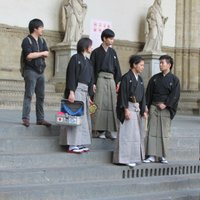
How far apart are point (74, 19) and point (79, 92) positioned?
786 cm

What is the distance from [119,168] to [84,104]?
3.20 feet

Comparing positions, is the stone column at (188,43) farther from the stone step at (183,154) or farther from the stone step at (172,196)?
the stone step at (172,196)

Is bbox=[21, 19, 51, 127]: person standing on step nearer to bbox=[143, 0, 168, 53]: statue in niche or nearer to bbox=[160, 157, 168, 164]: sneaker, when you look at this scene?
bbox=[160, 157, 168, 164]: sneaker

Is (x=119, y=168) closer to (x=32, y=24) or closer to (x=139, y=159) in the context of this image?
(x=139, y=159)

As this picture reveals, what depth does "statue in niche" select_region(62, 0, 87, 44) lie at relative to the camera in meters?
14.7

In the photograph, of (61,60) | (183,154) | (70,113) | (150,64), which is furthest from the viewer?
(150,64)

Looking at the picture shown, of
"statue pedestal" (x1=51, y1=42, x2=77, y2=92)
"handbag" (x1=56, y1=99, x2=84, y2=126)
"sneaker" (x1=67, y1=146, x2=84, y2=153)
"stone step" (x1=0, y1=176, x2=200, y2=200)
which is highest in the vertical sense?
"statue pedestal" (x1=51, y1=42, x2=77, y2=92)

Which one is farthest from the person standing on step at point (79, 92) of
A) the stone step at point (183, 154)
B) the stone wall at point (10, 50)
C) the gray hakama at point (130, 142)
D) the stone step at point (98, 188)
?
the stone wall at point (10, 50)

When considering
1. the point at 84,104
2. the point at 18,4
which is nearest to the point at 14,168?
the point at 84,104

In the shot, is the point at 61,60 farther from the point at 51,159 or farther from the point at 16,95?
the point at 51,159

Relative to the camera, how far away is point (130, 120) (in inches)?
278

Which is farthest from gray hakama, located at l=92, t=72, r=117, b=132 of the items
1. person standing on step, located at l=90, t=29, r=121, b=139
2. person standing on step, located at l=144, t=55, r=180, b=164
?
person standing on step, located at l=144, t=55, r=180, b=164

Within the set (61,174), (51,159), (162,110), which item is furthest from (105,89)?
(61,174)

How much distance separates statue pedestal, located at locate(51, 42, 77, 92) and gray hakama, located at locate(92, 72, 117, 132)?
6699 mm
